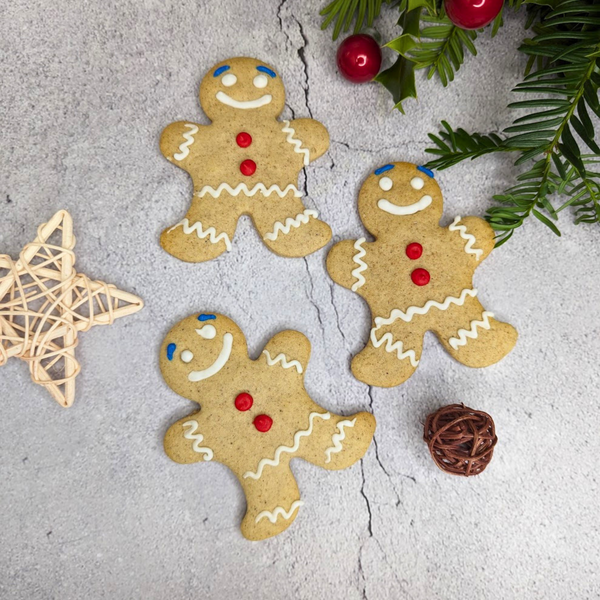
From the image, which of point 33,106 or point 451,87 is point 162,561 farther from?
point 451,87

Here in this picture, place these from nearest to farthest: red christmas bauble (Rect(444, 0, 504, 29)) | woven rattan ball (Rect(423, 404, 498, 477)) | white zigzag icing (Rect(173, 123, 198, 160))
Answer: red christmas bauble (Rect(444, 0, 504, 29)) < woven rattan ball (Rect(423, 404, 498, 477)) < white zigzag icing (Rect(173, 123, 198, 160))

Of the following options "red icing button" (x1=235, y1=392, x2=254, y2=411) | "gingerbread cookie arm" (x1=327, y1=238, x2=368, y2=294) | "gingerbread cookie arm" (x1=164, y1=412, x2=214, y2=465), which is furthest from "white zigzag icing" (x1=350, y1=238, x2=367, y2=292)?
"gingerbread cookie arm" (x1=164, y1=412, x2=214, y2=465)

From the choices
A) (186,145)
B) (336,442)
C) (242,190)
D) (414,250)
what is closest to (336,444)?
(336,442)

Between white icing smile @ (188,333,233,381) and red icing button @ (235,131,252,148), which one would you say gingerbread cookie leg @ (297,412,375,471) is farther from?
red icing button @ (235,131,252,148)

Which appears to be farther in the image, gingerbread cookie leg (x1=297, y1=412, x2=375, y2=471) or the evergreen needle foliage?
gingerbread cookie leg (x1=297, y1=412, x2=375, y2=471)

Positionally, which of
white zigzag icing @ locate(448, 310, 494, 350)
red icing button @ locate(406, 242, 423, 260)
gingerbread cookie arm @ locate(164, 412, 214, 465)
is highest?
red icing button @ locate(406, 242, 423, 260)

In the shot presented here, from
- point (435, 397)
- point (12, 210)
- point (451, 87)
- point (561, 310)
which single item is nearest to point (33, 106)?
point (12, 210)
